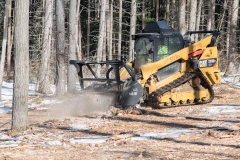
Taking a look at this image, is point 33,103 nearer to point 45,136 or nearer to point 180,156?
point 45,136

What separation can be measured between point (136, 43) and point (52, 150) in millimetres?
6719

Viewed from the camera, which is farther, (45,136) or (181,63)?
(181,63)

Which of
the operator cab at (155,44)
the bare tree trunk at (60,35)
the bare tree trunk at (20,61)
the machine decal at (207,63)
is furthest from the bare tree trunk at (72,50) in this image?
the bare tree trunk at (20,61)

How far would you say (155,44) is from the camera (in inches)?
519

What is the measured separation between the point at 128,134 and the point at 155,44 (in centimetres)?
478

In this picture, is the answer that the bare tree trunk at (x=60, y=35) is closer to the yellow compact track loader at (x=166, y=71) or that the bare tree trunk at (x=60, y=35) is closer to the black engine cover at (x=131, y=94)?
the yellow compact track loader at (x=166, y=71)

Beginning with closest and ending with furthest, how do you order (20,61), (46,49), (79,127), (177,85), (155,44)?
1. (20,61)
2. (79,127)
3. (177,85)
4. (155,44)
5. (46,49)

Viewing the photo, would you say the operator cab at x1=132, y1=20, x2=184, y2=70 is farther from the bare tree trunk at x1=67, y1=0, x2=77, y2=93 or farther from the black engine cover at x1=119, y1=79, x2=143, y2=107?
the bare tree trunk at x1=67, y1=0, x2=77, y2=93

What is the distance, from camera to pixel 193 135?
8.80m

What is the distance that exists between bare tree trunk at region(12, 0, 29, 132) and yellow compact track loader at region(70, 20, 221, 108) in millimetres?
3120

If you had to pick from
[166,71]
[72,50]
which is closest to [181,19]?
[72,50]

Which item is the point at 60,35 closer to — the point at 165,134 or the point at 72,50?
the point at 72,50

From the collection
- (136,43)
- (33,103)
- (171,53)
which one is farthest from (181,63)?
(33,103)

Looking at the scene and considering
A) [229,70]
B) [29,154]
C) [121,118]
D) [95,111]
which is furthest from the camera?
[229,70]
